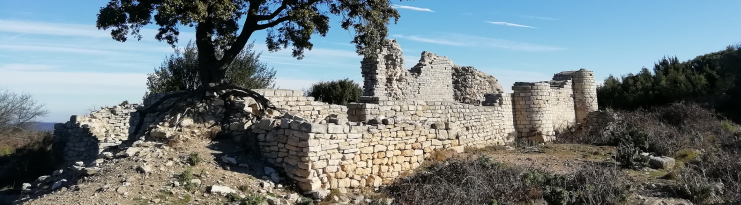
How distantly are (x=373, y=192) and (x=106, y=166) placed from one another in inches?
157

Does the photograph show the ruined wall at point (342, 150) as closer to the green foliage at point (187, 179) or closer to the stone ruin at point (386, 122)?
the stone ruin at point (386, 122)

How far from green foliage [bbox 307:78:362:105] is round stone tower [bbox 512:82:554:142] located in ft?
28.7

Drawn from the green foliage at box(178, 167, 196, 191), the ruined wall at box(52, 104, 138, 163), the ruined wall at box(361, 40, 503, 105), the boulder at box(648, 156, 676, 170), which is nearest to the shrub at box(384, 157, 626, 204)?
the boulder at box(648, 156, 676, 170)

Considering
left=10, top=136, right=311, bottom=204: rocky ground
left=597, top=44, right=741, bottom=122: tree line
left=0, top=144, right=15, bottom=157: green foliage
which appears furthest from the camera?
left=597, top=44, right=741, bottom=122: tree line

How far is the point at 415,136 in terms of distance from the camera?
30.0ft

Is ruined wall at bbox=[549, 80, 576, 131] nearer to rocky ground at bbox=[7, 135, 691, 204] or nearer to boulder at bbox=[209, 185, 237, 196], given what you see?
rocky ground at bbox=[7, 135, 691, 204]

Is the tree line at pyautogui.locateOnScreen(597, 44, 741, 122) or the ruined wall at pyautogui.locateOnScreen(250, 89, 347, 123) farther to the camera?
the tree line at pyautogui.locateOnScreen(597, 44, 741, 122)

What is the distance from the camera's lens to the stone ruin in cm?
766

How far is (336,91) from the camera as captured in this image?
22344 mm

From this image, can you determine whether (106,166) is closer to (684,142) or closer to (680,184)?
(680,184)

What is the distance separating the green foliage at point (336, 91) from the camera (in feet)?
73.2

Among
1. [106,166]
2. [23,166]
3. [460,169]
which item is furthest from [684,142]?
[23,166]

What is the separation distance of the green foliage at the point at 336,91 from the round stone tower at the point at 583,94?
9.30 metres

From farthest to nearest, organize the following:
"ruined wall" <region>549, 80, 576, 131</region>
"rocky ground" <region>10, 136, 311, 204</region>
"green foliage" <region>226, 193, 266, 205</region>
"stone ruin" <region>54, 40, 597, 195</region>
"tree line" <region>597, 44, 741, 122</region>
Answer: "tree line" <region>597, 44, 741, 122</region>
"ruined wall" <region>549, 80, 576, 131</region>
"stone ruin" <region>54, 40, 597, 195</region>
"green foliage" <region>226, 193, 266, 205</region>
"rocky ground" <region>10, 136, 311, 204</region>
